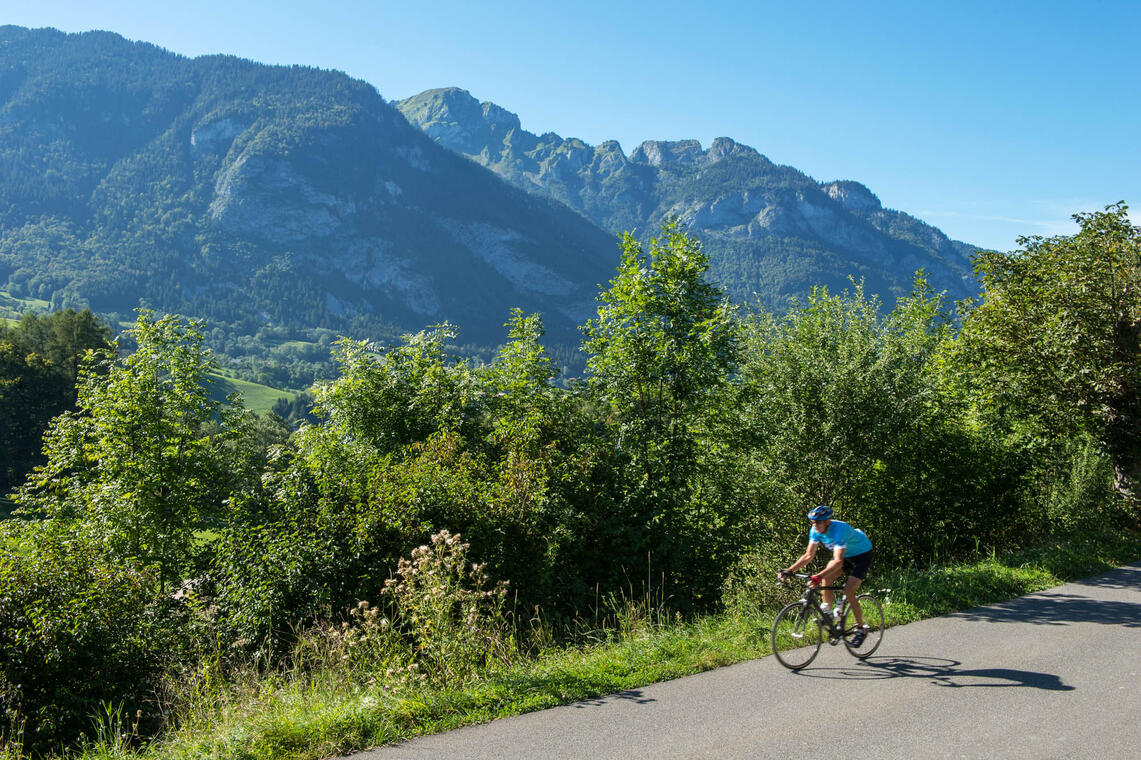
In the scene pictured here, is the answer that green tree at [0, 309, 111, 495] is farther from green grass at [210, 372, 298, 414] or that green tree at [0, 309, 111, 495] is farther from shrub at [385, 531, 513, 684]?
green grass at [210, 372, 298, 414]

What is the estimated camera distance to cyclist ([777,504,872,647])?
26.6ft

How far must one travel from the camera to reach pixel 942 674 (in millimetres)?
7465

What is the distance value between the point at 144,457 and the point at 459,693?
1307 centimetres

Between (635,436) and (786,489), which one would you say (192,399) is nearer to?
(635,436)

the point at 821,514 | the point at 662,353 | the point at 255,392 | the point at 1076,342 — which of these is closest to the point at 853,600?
the point at 821,514

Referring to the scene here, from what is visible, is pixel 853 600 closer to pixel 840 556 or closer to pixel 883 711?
pixel 840 556

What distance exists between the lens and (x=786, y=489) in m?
12.8

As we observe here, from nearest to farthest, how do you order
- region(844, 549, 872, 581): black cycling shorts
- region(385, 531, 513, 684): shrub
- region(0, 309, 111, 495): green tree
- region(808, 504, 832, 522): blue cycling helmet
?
region(385, 531, 513, 684): shrub < region(808, 504, 832, 522): blue cycling helmet < region(844, 549, 872, 581): black cycling shorts < region(0, 309, 111, 495): green tree

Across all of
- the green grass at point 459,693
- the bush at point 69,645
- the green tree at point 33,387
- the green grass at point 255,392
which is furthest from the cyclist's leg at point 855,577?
the green grass at point 255,392

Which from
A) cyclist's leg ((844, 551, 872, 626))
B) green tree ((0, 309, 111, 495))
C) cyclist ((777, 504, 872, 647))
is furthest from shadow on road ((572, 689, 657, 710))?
green tree ((0, 309, 111, 495))

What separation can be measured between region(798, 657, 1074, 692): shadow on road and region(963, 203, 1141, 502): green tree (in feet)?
35.8

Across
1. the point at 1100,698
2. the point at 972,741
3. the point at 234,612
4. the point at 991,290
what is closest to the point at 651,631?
the point at 972,741

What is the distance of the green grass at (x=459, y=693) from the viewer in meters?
5.78

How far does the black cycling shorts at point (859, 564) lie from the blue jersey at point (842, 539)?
0.32 ft
